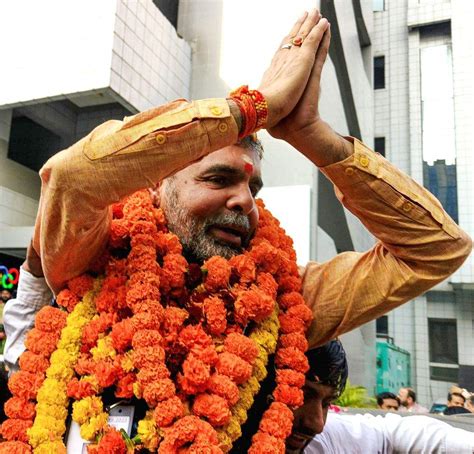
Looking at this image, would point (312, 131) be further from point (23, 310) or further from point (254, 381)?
point (23, 310)

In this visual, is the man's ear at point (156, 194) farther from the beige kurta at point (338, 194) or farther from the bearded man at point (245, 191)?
the beige kurta at point (338, 194)

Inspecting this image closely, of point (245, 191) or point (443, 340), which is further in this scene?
point (443, 340)

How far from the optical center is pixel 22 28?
21.7 ft

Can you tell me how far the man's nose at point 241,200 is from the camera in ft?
5.16

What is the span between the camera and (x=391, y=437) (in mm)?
2098

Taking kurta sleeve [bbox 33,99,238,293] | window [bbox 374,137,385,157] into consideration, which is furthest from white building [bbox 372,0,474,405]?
kurta sleeve [bbox 33,99,238,293]

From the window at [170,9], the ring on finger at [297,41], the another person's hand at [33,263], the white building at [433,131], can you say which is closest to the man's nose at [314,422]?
the another person's hand at [33,263]

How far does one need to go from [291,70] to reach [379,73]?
723 inches

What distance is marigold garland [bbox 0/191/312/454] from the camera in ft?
4.37

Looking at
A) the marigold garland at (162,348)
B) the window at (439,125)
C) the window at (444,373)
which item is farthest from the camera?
the window at (439,125)

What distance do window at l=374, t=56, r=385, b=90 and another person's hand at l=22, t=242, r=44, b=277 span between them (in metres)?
18.2

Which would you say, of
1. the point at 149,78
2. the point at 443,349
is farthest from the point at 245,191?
the point at 443,349

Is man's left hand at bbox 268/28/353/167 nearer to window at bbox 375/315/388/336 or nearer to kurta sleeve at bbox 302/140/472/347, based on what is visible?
kurta sleeve at bbox 302/140/472/347

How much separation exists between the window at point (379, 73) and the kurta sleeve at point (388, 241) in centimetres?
1786
